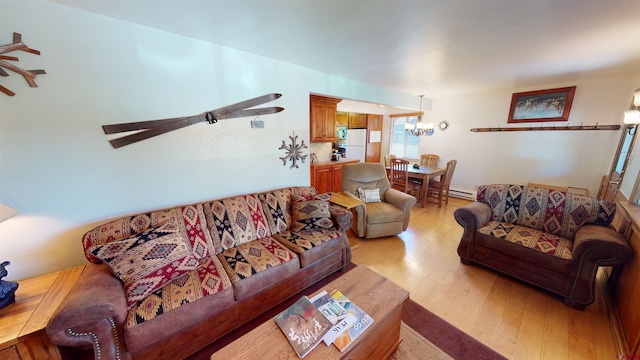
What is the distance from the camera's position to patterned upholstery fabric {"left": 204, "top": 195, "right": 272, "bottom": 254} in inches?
76.6

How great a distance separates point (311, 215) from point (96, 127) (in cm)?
189

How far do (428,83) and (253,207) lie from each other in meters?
3.35

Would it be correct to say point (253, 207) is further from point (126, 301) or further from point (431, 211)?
point (431, 211)

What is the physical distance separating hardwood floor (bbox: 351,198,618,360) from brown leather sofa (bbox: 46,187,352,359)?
73 centimetres

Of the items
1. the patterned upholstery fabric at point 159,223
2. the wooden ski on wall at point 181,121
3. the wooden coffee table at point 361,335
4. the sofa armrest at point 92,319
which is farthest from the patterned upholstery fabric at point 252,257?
the wooden ski on wall at point 181,121

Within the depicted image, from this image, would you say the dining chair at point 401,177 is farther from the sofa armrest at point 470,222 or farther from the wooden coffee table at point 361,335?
the wooden coffee table at point 361,335

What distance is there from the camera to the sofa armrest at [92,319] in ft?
3.45

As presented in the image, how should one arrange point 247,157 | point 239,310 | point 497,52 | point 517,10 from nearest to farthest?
1. point 517,10
2. point 239,310
3. point 497,52
4. point 247,157

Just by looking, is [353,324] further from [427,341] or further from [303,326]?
[427,341]

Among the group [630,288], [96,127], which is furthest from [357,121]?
[96,127]

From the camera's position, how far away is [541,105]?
11.7 feet

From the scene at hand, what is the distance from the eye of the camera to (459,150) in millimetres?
4617

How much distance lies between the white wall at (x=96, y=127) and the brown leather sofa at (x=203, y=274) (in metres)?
0.28

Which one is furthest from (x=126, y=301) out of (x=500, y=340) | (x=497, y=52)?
(x=497, y=52)
